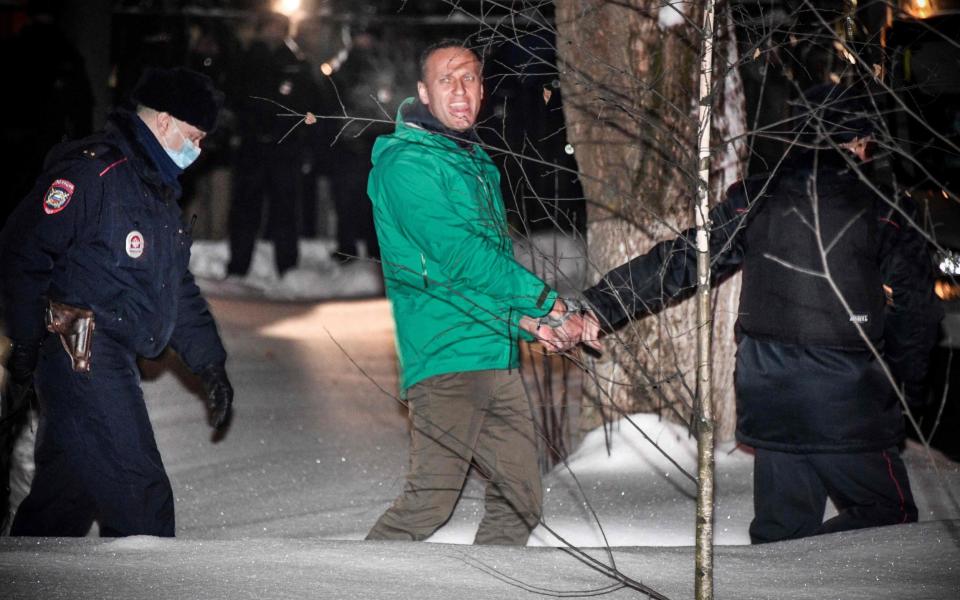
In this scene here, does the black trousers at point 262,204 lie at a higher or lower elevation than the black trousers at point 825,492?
higher

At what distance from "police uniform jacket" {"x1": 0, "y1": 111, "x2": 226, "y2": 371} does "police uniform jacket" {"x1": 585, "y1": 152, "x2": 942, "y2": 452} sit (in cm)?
151

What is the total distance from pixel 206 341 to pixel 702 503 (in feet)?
7.48

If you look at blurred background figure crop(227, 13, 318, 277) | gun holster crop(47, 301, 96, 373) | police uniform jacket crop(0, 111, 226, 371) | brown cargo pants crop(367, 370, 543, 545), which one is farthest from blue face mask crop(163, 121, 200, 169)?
blurred background figure crop(227, 13, 318, 277)

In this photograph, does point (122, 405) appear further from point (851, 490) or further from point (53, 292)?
point (851, 490)

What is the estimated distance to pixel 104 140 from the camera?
12.1 feet

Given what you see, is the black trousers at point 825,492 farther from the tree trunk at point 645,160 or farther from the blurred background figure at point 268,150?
the blurred background figure at point 268,150

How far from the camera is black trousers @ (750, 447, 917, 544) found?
3.57 m

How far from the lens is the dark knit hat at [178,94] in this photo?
377 centimetres

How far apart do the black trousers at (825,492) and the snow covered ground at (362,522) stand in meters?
0.31

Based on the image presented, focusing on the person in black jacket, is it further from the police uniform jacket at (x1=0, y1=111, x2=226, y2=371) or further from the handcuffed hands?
the police uniform jacket at (x1=0, y1=111, x2=226, y2=371)

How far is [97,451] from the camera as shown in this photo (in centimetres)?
358

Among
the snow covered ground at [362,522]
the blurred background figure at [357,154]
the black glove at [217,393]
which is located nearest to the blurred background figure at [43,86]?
the snow covered ground at [362,522]

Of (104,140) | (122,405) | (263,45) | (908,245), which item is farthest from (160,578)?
(263,45)

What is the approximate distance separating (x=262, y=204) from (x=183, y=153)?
35.7ft
